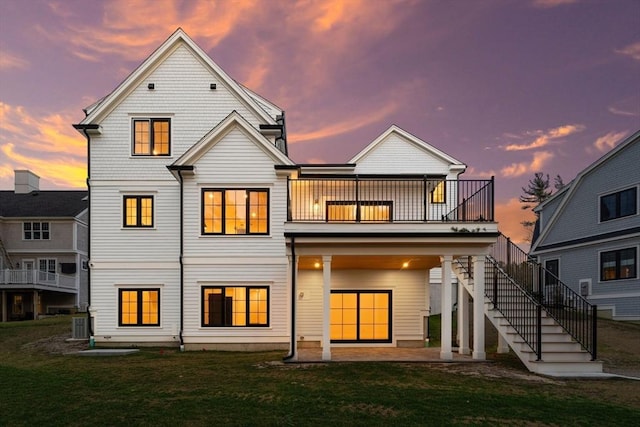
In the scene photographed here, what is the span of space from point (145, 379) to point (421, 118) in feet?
76.8

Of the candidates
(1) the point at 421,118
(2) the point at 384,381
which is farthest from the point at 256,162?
(1) the point at 421,118

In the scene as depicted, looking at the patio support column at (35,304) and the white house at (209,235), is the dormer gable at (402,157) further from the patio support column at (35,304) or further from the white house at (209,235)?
the patio support column at (35,304)

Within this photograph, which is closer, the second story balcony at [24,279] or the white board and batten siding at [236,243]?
the white board and batten siding at [236,243]

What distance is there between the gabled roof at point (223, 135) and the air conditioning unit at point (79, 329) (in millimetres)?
7670

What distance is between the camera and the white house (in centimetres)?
1447

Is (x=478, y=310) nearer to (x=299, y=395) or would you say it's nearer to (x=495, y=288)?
(x=495, y=288)

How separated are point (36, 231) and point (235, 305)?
83.5 feet

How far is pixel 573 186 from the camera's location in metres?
23.5

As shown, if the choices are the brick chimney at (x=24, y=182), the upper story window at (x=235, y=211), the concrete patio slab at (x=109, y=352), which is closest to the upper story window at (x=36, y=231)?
the brick chimney at (x=24, y=182)

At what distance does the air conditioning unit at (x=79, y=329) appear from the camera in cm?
1610

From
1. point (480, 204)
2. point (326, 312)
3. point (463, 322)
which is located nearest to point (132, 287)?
point (326, 312)

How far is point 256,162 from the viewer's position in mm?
14609

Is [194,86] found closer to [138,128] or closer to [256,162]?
[138,128]

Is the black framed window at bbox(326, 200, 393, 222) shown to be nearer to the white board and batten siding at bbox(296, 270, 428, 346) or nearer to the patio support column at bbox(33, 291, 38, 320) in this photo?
the white board and batten siding at bbox(296, 270, 428, 346)
